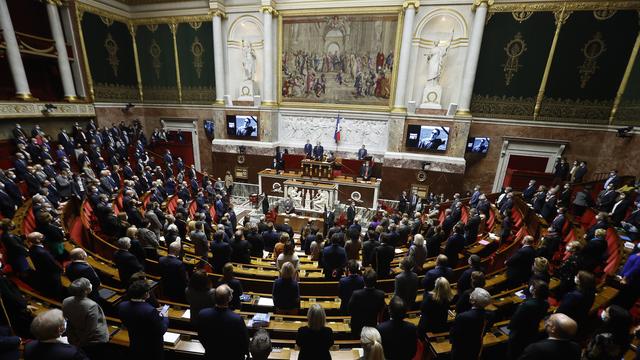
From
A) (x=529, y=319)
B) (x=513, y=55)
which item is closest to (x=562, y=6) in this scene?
(x=513, y=55)

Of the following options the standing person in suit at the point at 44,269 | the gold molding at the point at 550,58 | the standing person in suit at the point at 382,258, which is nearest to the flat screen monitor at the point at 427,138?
the gold molding at the point at 550,58

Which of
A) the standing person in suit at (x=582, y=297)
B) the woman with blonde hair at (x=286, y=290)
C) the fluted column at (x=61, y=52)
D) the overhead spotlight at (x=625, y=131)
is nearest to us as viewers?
the standing person in suit at (x=582, y=297)

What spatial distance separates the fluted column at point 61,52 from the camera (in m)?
13.8

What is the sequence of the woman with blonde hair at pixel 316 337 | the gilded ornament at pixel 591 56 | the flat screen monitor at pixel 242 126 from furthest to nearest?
the flat screen monitor at pixel 242 126
the gilded ornament at pixel 591 56
the woman with blonde hair at pixel 316 337

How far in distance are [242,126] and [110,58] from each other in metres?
8.93

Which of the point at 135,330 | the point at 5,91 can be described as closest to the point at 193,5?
the point at 5,91

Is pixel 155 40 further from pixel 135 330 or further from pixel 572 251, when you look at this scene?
pixel 572 251

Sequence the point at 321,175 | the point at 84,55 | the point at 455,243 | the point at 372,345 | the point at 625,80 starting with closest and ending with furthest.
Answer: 1. the point at 372,345
2. the point at 455,243
3. the point at 625,80
4. the point at 321,175
5. the point at 84,55

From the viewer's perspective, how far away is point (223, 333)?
2.78m

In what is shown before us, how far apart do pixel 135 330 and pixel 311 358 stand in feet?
6.01

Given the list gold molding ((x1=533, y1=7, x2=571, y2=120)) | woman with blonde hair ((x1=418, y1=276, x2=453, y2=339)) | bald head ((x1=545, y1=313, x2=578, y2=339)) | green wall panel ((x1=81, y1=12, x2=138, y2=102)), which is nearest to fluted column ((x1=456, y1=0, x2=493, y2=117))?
gold molding ((x1=533, y1=7, x2=571, y2=120))

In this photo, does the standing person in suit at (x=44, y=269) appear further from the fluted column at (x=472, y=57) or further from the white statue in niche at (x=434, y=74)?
the fluted column at (x=472, y=57)

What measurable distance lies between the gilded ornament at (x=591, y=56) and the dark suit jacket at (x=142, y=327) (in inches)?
700

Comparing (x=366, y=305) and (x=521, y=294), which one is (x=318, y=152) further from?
(x=366, y=305)
